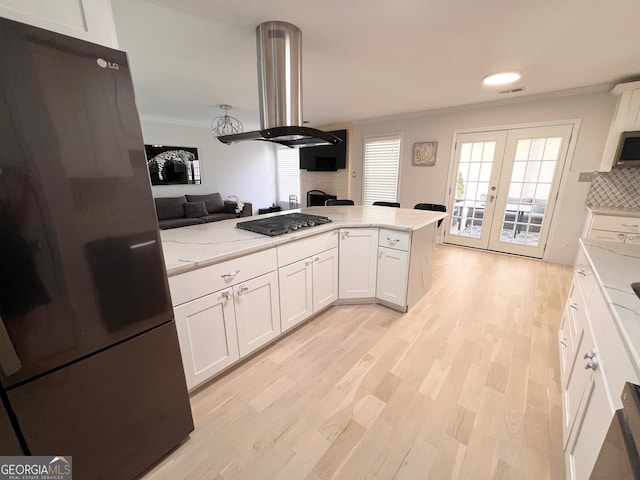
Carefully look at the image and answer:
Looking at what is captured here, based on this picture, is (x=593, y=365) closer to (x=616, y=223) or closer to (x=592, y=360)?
(x=592, y=360)

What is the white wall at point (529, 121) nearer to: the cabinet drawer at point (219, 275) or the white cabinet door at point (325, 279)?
the white cabinet door at point (325, 279)

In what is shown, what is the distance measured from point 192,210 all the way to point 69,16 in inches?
196

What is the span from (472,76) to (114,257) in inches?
141

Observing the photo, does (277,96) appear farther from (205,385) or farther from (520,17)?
(205,385)

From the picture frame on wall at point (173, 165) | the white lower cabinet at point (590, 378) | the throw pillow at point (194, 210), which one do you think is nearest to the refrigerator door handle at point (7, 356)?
the white lower cabinet at point (590, 378)

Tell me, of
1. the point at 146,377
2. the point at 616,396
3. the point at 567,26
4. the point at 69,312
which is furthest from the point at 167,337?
the point at 567,26

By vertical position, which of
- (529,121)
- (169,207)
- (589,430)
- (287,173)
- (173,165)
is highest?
(529,121)

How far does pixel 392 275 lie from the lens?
95.1 inches

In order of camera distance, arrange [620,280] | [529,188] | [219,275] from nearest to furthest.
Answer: [620,280], [219,275], [529,188]

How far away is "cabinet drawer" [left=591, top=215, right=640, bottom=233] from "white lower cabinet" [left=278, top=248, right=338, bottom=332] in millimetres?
3097

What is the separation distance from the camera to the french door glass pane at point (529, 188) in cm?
356

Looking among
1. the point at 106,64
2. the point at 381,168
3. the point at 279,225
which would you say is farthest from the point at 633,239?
the point at 106,64

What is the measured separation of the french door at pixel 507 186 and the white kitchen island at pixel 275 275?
6.51ft

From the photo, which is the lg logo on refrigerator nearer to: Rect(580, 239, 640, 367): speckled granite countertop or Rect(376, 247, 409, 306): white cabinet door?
Rect(580, 239, 640, 367): speckled granite countertop
